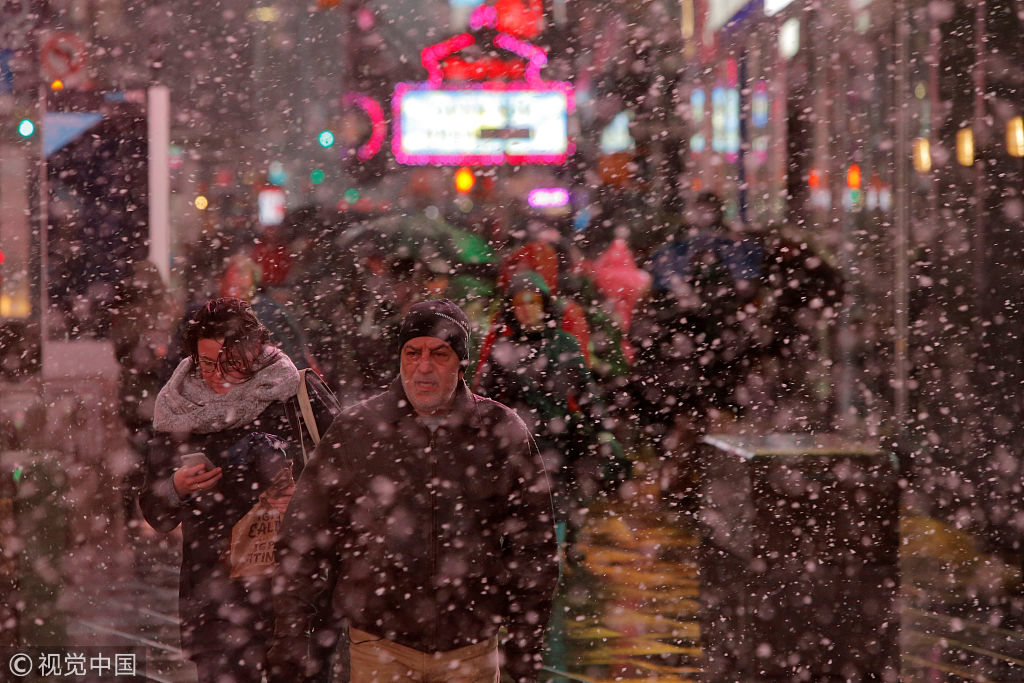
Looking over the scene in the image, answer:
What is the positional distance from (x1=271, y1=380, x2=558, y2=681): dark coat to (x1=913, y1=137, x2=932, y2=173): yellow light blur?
5625 mm

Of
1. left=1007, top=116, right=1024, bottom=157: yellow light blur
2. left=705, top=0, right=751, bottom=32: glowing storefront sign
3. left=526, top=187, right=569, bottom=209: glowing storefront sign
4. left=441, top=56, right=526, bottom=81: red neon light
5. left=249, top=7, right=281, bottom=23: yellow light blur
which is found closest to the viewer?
left=1007, top=116, right=1024, bottom=157: yellow light blur

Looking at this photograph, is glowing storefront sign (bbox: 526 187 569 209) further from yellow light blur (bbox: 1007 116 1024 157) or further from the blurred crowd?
yellow light blur (bbox: 1007 116 1024 157)

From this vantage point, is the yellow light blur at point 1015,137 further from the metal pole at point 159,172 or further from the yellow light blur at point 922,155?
the metal pole at point 159,172

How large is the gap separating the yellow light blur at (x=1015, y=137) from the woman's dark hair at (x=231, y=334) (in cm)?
525

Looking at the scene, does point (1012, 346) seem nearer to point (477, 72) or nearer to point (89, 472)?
point (89, 472)

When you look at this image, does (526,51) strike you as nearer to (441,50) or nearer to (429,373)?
(441,50)

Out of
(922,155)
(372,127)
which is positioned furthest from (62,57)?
(372,127)

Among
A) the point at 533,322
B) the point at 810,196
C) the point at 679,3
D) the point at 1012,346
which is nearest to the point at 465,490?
the point at 533,322

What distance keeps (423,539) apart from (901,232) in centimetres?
616

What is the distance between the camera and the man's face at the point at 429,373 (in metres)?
3.10

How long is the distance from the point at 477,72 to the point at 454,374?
12.5 m

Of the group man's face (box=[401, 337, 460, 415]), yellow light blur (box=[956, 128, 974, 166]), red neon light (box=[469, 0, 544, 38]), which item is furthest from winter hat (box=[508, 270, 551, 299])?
red neon light (box=[469, 0, 544, 38])

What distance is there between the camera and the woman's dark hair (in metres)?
3.46

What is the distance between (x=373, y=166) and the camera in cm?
2134
